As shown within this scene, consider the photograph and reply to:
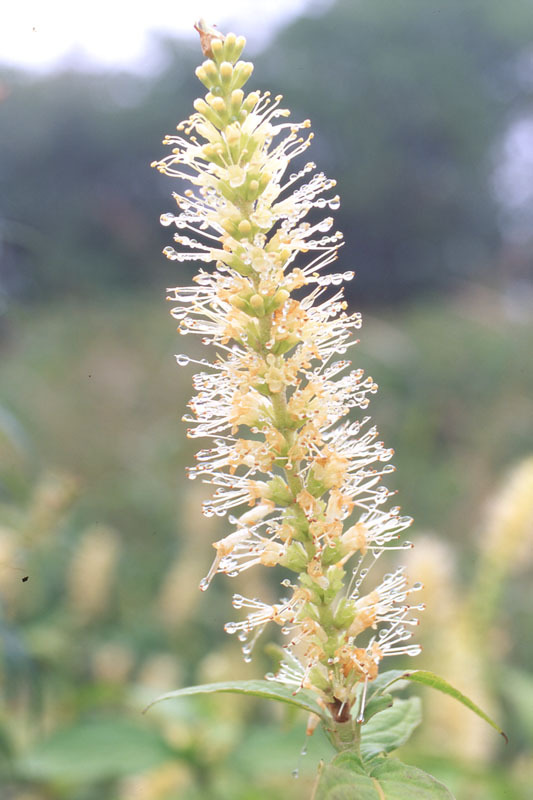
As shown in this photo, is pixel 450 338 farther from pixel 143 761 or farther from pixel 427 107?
pixel 143 761

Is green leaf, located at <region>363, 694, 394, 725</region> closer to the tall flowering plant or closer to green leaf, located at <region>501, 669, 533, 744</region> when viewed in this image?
the tall flowering plant

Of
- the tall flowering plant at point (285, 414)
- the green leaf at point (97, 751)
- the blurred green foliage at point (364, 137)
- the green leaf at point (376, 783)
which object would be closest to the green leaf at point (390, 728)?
the tall flowering plant at point (285, 414)

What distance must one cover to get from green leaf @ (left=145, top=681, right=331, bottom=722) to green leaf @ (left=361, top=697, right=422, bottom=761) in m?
0.08

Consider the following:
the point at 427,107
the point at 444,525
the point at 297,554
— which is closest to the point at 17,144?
the point at 427,107

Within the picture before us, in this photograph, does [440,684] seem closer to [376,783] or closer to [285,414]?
[376,783]

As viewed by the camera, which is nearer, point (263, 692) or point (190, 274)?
point (263, 692)

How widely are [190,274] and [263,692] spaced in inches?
324

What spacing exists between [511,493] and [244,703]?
4.37 ft

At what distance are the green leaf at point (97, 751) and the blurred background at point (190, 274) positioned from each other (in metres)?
0.61

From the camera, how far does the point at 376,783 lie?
2.64ft

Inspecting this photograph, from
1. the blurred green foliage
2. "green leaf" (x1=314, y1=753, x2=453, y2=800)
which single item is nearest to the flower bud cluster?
"green leaf" (x1=314, y1=753, x2=453, y2=800)

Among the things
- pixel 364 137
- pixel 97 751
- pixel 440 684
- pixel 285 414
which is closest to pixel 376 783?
pixel 440 684

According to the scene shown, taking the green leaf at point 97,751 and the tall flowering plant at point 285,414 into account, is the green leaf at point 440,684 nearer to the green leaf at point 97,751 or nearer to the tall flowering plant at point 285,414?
the tall flowering plant at point 285,414

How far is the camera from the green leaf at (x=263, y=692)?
0.83m
